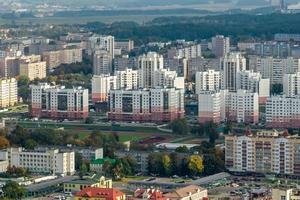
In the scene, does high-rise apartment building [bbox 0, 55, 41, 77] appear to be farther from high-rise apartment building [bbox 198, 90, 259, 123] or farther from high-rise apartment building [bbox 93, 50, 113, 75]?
high-rise apartment building [bbox 198, 90, 259, 123]

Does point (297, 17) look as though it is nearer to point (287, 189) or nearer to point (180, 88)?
point (180, 88)

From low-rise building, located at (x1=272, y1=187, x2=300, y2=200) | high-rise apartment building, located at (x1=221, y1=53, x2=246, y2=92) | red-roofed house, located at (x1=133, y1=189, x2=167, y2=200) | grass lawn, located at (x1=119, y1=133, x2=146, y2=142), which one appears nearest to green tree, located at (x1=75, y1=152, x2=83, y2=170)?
grass lawn, located at (x1=119, y1=133, x2=146, y2=142)

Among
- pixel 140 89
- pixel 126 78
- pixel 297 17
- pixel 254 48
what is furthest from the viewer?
pixel 297 17

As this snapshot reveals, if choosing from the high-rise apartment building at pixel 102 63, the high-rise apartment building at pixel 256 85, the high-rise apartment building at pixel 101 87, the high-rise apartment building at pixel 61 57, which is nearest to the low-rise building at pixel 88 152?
the high-rise apartment building at pixel 101 87

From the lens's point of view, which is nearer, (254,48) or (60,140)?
(60,140)

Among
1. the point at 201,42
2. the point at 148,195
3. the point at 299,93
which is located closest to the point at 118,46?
the point at 201,42

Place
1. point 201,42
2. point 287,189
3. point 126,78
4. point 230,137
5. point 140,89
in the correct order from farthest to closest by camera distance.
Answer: point 201,42 → point 126,78 → point 140,89 → point 230,137 → point 287,189

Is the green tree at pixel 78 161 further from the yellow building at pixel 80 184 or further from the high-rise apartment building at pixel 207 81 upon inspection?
the high-rise apartment building at pixel 207 81
